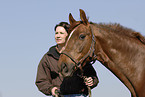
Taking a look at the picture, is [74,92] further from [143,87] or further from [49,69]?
[143,87]

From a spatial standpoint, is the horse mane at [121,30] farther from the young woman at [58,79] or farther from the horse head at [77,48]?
the young woman at [58,79]

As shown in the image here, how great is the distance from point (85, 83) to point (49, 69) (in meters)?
0.92

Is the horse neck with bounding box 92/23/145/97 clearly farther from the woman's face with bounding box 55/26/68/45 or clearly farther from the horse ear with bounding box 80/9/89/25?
the woman's face with bounding box 55/26/68/45

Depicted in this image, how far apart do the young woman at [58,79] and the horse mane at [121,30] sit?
0.95m

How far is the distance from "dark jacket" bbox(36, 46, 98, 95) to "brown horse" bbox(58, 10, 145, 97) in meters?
0.61

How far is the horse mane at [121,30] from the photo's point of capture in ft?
17.9

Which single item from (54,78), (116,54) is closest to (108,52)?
(116,54)

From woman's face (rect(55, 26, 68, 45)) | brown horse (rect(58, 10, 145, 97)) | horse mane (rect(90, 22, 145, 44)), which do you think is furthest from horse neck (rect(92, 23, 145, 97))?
woman's face (rect(55, 26, 68, 45))

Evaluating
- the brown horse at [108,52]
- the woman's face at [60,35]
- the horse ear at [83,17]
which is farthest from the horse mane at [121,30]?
the woman's face at [60,35]

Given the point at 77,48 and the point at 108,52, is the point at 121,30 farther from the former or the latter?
the point at 77,48

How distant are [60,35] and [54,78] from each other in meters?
1.02

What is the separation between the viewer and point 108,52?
5344mm

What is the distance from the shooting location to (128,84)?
527 cm

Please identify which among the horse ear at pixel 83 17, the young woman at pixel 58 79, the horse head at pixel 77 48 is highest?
the horse ear at pixel 83 17
